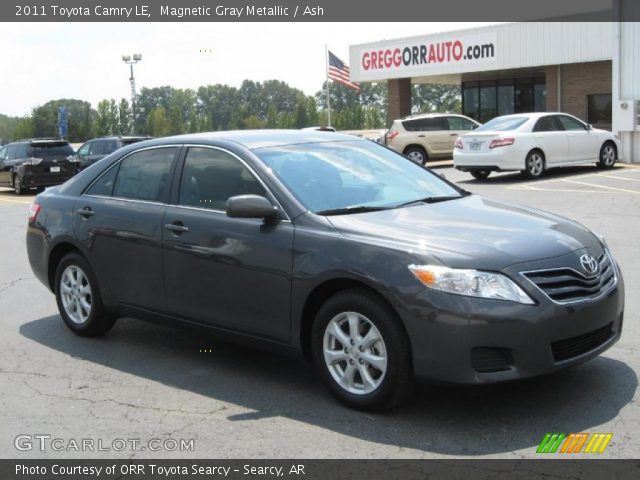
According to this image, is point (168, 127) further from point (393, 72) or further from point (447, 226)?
point (447, 226)

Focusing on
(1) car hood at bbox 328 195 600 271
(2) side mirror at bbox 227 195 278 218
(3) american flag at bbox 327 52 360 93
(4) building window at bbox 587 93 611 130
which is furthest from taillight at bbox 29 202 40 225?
(3) american flag at bbox 327 52 360 93

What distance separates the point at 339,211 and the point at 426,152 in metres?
21.9

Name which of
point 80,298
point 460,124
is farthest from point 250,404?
point 460,124

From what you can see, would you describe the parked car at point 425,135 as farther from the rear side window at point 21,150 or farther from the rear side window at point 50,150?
the rear side window at point 21,150

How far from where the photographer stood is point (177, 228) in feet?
19.7

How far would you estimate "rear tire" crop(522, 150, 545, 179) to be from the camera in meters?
20.0

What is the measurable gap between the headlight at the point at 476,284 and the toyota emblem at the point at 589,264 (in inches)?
21.2

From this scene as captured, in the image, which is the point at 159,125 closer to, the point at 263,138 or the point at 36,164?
the point at 36,164

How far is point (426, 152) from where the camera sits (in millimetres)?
26922

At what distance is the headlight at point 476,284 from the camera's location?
4.55 m

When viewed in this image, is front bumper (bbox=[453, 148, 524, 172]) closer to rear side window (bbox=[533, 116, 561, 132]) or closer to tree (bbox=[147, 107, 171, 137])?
rear side window (bbox=[533, 116, 561, 132])

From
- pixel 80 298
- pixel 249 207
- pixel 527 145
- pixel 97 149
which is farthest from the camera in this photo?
pixel 97 149

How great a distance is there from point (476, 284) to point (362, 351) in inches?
31.1
